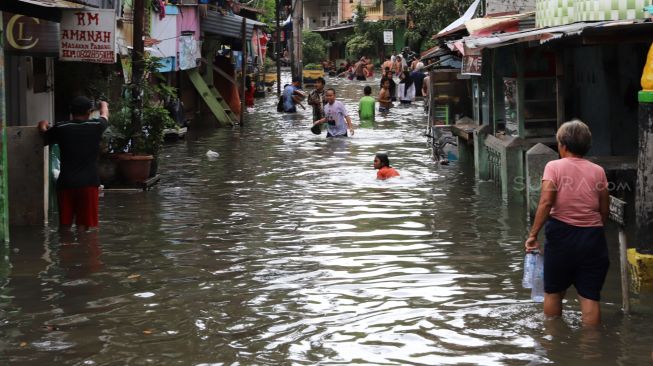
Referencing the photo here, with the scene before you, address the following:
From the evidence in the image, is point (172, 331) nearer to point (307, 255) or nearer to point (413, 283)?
point (413, 283)

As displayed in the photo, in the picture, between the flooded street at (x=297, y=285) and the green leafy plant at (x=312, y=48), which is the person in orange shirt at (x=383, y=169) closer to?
the flooded street at (x=297, y=285)

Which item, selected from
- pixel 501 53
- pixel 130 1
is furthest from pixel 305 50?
pixel 501 53

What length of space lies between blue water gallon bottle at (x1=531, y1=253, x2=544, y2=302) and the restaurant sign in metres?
8.86

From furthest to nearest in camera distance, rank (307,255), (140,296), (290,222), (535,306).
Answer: (290,222), (307,255), (140,296), (535,306)

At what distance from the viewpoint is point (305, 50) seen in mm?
75562

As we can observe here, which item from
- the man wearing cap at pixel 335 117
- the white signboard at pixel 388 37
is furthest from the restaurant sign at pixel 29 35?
the white signboard at pixel 388 37

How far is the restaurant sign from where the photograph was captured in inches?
564

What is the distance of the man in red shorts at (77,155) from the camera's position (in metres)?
11.2

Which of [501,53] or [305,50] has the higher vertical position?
[305,50]

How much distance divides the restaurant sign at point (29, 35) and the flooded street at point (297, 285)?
2401 mm

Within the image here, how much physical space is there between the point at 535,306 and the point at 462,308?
572 millimetres

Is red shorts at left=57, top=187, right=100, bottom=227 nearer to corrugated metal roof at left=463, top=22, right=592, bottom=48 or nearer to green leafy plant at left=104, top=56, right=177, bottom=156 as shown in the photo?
green leafy plant at left=104, top=56, right=177, bottom=156

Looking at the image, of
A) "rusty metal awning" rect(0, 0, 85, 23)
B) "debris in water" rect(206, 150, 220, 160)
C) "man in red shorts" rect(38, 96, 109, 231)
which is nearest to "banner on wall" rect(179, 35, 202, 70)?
"debris in water" rect(206, 150, 220, 160)

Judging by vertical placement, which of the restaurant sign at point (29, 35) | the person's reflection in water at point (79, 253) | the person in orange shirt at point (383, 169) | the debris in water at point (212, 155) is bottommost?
the person's reflection in water at point (79, 253)
